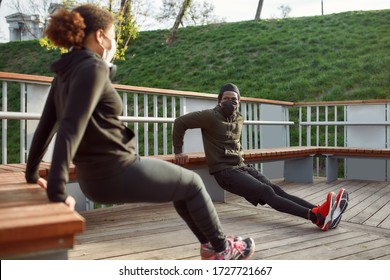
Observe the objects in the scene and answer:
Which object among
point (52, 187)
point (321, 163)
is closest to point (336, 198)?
point (52, 187)

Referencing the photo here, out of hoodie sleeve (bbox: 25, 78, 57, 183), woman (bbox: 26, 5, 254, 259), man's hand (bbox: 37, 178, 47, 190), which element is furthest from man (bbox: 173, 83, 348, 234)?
hoodie sleeve (bbox: 25, 78, 57, 183)

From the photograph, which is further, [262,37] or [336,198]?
[262,37]

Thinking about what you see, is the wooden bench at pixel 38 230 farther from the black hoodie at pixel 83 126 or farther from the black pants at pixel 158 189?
the black pants at pixel 158 189

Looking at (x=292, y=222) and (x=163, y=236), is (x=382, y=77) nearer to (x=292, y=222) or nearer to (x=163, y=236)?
(x=292, y=222)

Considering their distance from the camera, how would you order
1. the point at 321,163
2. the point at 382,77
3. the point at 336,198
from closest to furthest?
the point at 336,198
the point at 321,163
the point at 382,77

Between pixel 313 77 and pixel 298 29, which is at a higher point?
pixel 298 29

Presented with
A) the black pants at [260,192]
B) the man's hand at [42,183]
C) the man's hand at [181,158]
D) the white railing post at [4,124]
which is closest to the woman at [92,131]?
the man's hand at [42,183]

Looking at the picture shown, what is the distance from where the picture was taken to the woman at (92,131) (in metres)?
1.45

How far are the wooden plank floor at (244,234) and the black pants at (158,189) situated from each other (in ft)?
2.11

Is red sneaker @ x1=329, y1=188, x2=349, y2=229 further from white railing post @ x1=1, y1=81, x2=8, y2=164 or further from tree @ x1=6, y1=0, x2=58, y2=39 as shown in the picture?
tree @ x1=6, y1=0, x2=58, y2=39

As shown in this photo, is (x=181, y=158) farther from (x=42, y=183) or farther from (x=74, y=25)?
(x=74, y=25)

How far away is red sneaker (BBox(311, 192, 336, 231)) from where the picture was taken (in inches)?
131
